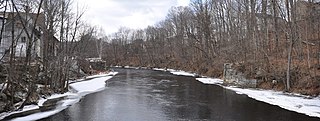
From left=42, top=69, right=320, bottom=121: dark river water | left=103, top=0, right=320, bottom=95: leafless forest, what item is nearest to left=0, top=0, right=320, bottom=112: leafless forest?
left=103, top=0, right=320, bottom=95: leafless forest

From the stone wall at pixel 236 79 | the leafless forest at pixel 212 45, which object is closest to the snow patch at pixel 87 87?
the leafless forest at pixel 212 45

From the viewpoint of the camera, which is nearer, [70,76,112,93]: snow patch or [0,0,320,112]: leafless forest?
[0,0,320,112]: leafless forest

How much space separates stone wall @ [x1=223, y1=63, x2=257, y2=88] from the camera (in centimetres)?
2623

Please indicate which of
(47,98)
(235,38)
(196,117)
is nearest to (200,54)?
Result: (235,38)

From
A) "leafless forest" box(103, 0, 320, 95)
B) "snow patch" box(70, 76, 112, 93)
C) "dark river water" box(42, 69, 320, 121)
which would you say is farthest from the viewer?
"snow patch" box(70, 76, 112, 93)

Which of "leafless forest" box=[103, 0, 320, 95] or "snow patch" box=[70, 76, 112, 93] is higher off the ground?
"leafless forest" box=[103, 0, 320, 95]

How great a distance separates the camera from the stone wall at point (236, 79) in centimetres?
2623

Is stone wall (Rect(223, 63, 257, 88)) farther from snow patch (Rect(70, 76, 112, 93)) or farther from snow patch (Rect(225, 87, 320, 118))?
snow patch (Rect(70, 76, 112, 93))

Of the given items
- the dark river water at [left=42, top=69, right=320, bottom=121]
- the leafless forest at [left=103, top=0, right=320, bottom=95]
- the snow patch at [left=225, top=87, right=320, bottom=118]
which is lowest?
the dark river water at [left=42, top=69, right=320, bottom=121]

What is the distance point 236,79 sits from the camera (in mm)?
28250

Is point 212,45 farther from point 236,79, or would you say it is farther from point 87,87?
point 87,87

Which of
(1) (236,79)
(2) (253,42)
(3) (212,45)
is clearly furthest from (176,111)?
(3) (212,45)

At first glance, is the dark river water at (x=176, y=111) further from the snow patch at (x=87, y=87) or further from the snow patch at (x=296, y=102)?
the snow patch at (x=87, y=87)

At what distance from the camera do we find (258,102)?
17.7 meters
